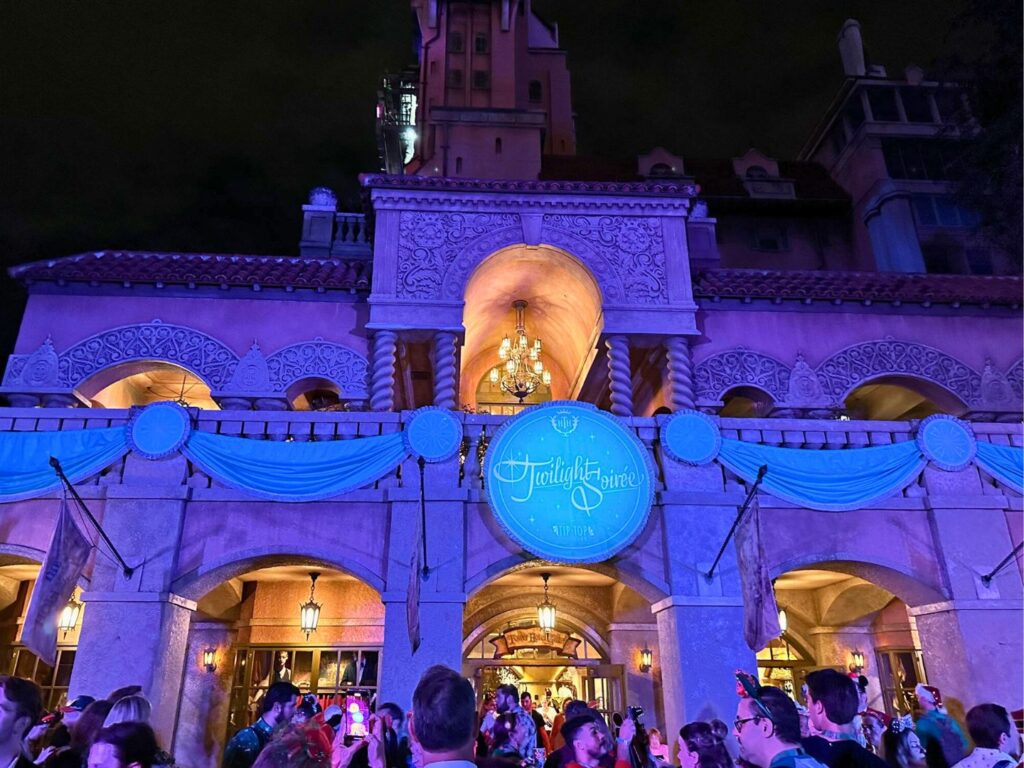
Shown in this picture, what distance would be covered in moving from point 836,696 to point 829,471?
727 centimetres

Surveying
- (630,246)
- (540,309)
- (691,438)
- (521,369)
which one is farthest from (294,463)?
(540,309)

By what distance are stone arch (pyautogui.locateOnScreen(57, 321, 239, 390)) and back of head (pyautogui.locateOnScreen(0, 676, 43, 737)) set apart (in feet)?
33.5

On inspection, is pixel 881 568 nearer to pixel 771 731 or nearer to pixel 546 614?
pixel 546 614

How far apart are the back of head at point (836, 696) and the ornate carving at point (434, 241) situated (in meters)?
10.3

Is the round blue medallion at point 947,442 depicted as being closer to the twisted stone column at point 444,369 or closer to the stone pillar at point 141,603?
the twisted stone column at point 444,369

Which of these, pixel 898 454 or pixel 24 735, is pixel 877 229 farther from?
pixel 24 735

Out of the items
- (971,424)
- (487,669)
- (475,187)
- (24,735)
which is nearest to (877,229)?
(971,424)

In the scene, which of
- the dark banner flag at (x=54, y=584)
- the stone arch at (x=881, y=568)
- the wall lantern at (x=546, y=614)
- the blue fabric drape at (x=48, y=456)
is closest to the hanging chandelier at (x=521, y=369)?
the wall lantern at (x=546, y=614)

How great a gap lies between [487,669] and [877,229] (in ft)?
57.2

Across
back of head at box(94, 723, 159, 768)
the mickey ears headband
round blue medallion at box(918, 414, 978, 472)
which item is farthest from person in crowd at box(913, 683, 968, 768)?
round blue medallion at box(918, 414, 978, 472)

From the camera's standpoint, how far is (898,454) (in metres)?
11.1

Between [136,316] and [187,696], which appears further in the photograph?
[136,316]

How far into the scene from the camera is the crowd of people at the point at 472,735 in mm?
2938

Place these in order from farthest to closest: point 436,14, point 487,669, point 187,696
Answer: point 436,14, point 487,669, point 187,696
